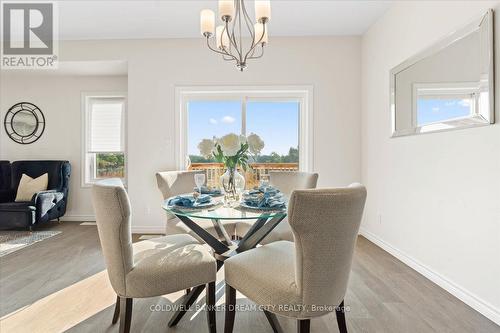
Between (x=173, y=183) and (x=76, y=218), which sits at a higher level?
(x=173, y=183)

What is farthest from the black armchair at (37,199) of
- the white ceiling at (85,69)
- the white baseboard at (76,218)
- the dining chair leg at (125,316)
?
the dining chair leg at (125,316)

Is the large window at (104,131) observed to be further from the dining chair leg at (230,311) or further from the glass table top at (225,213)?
the dining chair leg at (230,311)

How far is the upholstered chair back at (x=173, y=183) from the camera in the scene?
2.58 m

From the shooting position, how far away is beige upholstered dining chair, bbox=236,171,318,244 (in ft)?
7.18

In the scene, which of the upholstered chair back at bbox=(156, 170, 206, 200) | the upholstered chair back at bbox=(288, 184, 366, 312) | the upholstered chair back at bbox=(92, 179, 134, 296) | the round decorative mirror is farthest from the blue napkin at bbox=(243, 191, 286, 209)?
the round decorative mirror

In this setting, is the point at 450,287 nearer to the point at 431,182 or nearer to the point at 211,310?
the point at 431,182

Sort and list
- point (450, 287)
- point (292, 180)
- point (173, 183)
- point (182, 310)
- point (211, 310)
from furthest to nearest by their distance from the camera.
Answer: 1. point (292, 180)
2. point (173, 183)
3. point (450, 287)
4. point (182, 310)
5. point (211, 310)

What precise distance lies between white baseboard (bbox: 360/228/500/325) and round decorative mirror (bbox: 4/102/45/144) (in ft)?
18.1

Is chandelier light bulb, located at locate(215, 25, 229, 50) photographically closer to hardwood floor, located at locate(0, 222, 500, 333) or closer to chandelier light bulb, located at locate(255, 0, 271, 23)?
chandelier light bulb, located at locate(255, 0, 271, 23)

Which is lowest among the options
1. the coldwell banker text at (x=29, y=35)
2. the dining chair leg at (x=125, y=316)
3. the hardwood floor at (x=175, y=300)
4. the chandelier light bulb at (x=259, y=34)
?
the hardwood floor at (x=175, y=300)

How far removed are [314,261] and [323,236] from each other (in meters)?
0.12

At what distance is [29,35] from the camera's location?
369 centimetres

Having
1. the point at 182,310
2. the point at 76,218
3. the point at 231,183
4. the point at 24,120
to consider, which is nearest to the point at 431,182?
the point at 231,183

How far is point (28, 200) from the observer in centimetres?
396
